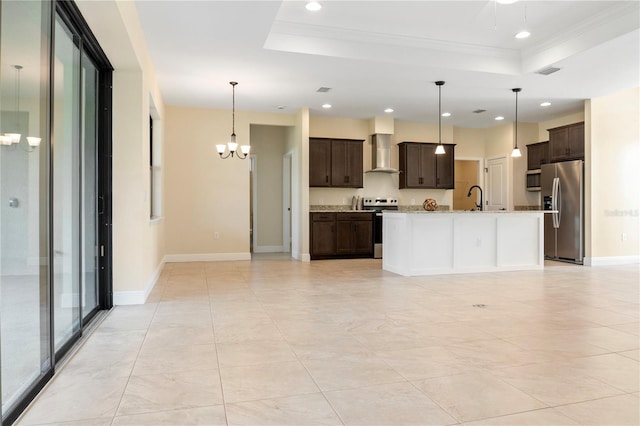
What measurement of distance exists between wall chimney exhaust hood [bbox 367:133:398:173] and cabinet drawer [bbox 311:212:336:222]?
138cm

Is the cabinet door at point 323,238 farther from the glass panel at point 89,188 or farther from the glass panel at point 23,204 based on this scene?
the glass panel at point 23,204

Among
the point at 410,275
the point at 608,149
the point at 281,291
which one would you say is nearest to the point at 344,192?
the point at 410,275

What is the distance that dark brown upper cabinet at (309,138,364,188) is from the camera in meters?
8.22

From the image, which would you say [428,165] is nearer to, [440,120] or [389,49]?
[440,120]

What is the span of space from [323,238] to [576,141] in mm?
4811

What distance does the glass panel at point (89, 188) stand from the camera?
360 cm

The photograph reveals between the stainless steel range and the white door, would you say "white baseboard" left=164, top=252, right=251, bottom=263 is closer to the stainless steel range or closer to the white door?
the stainless steel range

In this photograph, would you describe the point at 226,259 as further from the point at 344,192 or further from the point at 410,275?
the point at 410,275

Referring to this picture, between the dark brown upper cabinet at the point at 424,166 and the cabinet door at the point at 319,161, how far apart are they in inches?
64.4

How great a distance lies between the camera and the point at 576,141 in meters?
7.51

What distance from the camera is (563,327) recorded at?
3.50 m

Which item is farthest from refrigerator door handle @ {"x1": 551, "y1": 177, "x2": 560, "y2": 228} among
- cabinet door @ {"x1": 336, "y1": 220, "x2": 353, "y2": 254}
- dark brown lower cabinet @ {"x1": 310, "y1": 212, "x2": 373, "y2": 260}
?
cabinet door @ {"x1": 336, "y1": 220, "x2": 353, "y2": 254}

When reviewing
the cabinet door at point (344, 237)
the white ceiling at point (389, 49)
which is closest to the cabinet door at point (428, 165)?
the white ceiling at point (389, 49)

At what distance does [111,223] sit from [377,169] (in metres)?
5.50
